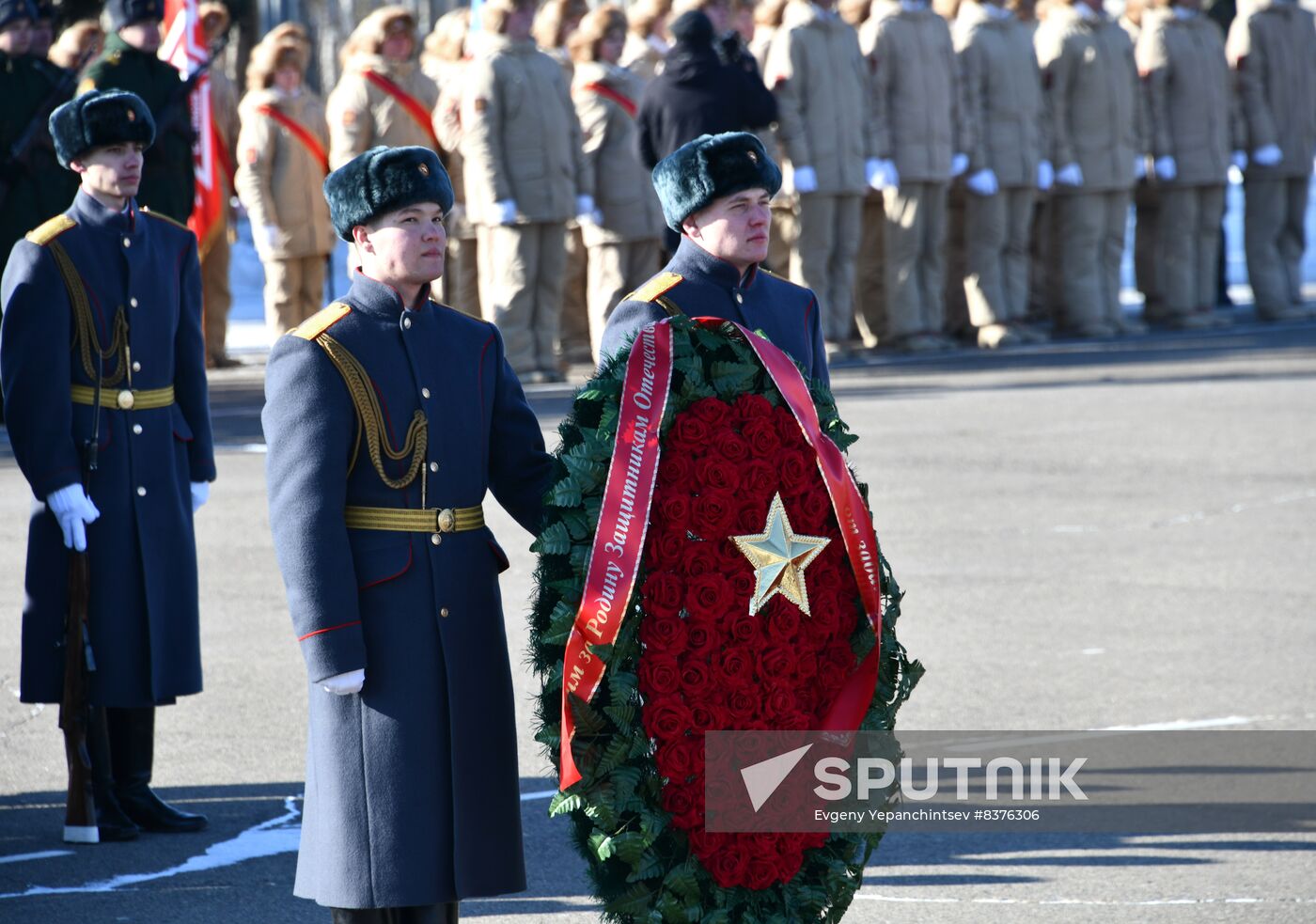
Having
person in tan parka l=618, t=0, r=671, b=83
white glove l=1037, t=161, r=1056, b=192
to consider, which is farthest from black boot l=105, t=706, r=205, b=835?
white glove l=1037, t=161, r=1056, b=192

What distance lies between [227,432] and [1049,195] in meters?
8.41

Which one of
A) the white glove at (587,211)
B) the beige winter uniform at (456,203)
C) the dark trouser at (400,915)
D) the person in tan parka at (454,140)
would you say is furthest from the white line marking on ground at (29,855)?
the beige winter uniform at (456,203)

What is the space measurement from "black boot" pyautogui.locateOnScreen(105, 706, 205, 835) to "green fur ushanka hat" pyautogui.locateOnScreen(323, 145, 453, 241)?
2191 mm

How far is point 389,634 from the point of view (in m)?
4.24

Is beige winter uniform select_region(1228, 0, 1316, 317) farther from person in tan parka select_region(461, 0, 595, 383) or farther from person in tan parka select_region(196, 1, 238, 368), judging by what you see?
person in tan parka select_region(196, 1, 238, 368)

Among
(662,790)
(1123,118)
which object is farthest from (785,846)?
(1123,118)

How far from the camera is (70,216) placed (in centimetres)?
595

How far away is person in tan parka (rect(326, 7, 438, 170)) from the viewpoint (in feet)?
50.6

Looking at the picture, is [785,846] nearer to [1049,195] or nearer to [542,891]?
[542,891]

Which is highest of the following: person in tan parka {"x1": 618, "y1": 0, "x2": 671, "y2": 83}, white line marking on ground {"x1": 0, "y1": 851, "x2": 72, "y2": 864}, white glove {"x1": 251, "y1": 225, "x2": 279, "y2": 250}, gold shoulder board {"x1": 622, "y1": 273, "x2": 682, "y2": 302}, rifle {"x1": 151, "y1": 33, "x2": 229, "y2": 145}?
person in tan parka {"x1": 618, "y1": 0, "x2": 671, "y2": 83}

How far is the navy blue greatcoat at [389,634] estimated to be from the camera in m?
4.17

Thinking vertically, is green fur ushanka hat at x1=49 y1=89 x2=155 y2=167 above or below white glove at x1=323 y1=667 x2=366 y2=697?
above

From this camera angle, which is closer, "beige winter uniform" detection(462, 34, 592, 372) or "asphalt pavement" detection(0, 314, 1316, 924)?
"asphalt pavement" detection(0, 314, 1316, 924)

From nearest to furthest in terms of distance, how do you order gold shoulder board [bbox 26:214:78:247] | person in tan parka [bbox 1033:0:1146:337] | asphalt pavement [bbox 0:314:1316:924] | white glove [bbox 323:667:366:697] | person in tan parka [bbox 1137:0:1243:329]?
white glove [bbox 323:667:366:697] → asphalt pavement [bbox 0:314:1316:924] → gold shoulder board [bbox 26:214:78:247] → person in tan parka [bbox 1033:0:1146:337] → person in tan parka [bbox 1137:0:1243:329]
